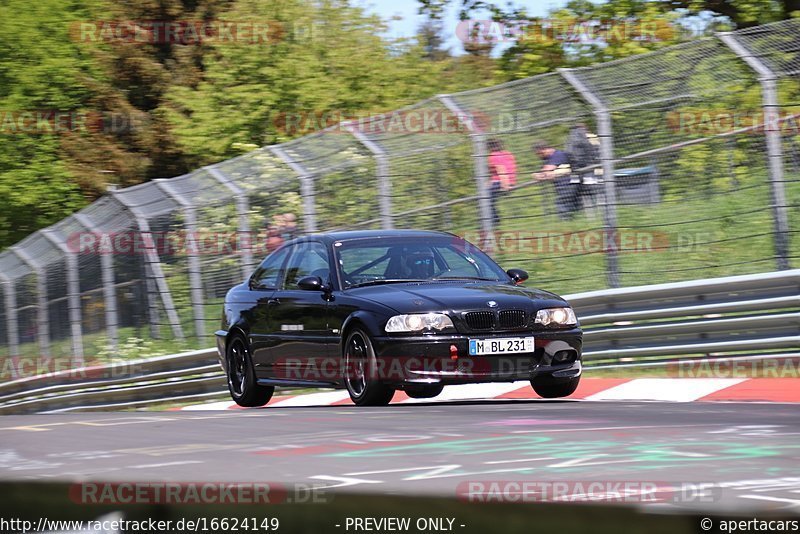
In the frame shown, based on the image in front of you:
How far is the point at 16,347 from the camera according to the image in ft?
73.9

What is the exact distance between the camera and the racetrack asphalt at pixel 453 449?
378 cm

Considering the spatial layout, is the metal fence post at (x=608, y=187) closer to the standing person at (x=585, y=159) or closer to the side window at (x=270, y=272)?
the standing person at (x=585, y=159)

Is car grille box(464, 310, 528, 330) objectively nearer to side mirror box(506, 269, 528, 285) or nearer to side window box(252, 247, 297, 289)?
side mirror box(506, 269, 528, 285)

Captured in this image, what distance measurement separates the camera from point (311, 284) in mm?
9992

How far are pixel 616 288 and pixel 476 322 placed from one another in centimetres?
292

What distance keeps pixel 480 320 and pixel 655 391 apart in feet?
5.33

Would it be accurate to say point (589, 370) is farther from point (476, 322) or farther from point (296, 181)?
point (296, 181)

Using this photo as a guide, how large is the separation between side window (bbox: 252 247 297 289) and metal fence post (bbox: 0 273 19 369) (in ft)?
36.0

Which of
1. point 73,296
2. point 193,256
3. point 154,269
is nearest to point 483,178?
point 193,256

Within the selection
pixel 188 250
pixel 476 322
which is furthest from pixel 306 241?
pixel 188 250

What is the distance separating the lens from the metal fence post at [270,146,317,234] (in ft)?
48.9

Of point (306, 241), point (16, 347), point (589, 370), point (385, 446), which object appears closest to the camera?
point (385, 446)

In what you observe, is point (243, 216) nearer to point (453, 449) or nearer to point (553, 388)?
point (553, 388)

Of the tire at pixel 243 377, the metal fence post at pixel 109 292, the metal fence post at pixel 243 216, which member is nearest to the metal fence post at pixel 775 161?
the tire at pixel 243 377
